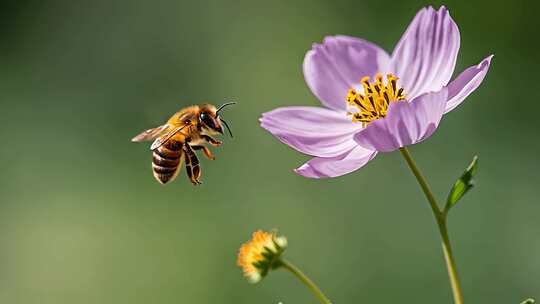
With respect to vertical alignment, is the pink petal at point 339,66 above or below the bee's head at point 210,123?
below

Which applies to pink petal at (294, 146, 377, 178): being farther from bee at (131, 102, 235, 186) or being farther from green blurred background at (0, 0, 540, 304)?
green blurred background at (0, 0, 540, 304)

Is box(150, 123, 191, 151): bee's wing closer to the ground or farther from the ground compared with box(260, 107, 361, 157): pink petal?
farther from the ground

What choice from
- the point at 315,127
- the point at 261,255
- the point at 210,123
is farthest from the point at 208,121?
the point at 261,255

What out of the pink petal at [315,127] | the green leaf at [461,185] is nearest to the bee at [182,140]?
the pink petal at [315,127]

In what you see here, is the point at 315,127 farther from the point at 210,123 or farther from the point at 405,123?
the point at 405,123

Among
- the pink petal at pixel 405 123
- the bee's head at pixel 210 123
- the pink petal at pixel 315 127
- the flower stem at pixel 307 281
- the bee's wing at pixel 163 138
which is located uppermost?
the bee's head at pixel 210 123

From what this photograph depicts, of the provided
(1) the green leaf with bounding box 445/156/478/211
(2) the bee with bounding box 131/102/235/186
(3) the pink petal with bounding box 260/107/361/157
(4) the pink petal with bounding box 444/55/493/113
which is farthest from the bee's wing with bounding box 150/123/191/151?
(1) the green leaf with bounding box 445/156/478/211

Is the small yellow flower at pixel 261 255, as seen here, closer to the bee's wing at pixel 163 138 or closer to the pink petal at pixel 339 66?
the bee's wing at pixel 163 138
